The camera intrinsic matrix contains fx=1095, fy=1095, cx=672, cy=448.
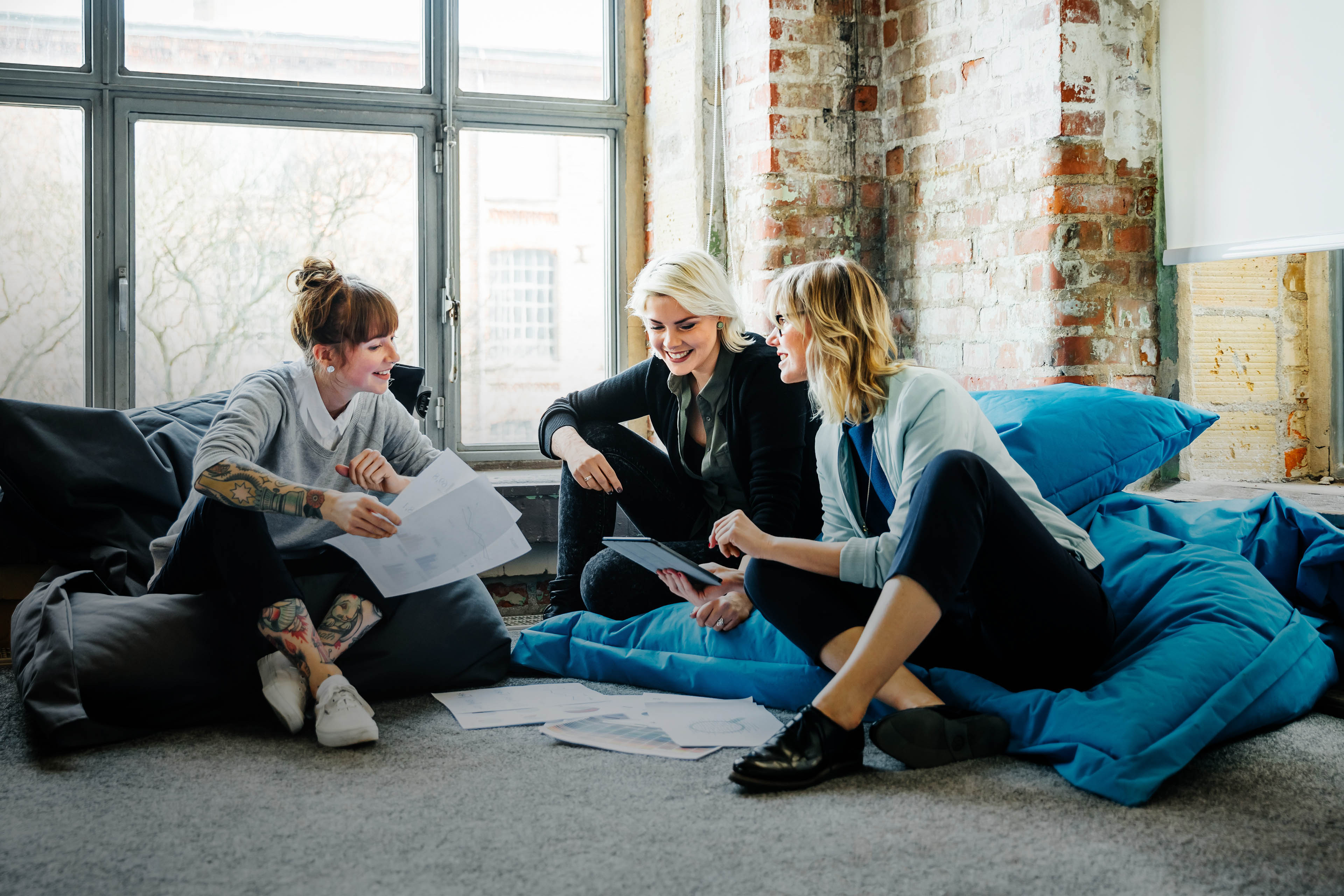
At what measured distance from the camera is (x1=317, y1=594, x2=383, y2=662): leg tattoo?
73.4 inches

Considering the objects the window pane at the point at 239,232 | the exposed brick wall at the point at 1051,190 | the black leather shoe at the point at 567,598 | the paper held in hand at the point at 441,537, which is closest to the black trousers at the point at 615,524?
the black leather shoe at the point at 567,598

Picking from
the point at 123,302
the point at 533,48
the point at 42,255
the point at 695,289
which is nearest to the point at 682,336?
the point at 695,289

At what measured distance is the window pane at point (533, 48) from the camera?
10.6ft

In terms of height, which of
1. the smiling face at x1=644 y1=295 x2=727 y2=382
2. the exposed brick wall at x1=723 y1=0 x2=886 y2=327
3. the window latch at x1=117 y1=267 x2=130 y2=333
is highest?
the exposed brick wall at x1=723 y1=0 x2=886 y2=327

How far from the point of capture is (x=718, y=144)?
309 centimetres

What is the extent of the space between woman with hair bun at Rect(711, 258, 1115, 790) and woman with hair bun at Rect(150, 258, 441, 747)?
2.06 ft

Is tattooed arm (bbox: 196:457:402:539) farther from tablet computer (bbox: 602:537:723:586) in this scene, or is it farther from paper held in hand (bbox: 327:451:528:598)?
tablet computer (bbox: 602:537:723:586)

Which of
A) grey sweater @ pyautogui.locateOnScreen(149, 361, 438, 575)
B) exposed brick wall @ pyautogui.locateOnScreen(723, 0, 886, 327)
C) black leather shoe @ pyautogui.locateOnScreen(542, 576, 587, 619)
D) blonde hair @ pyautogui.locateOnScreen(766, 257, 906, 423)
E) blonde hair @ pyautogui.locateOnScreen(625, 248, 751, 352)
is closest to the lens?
blonde hair @ pyautogui.locateOnScreen(766, 257, 906, 423)

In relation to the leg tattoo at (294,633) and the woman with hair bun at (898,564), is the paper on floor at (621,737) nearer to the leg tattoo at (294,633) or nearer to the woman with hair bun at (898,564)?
the woman with hair bun at (898,564)

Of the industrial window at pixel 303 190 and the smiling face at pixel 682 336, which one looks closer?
the smiling face at pixel 682 336

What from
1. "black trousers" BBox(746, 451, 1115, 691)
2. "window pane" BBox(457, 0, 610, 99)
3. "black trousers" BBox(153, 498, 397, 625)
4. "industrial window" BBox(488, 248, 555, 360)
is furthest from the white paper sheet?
"window pane" BBox(457, 0, 610, 99)

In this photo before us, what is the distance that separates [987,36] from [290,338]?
2025 mm

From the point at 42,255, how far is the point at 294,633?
71.5 inches

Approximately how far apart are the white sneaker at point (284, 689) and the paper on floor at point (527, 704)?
0.81 feet
